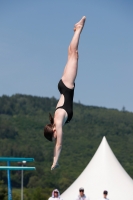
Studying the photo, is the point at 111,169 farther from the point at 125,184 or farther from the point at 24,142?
the point at 24,142

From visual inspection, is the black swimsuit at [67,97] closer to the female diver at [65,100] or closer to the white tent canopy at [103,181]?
the female diver at [65,100]

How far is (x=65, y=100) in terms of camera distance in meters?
10.6

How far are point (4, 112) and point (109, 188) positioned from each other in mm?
99977

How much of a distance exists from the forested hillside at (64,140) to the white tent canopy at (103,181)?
48.2 m

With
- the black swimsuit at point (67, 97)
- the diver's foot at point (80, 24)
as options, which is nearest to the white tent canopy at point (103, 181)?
the black swimsuit at point (67, 97)

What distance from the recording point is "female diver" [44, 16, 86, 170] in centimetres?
1032

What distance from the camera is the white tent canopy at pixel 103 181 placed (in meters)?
23.0

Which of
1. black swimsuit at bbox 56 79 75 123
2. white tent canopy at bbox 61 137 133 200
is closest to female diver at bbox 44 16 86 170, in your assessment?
black swimsuit at bbox 56 79 75 123

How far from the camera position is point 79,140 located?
109750 millimetres

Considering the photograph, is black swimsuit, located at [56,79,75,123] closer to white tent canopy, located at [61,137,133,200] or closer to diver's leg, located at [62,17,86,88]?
diver's leg, located at [62,17,86,88]

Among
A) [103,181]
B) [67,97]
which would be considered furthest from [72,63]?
[103,181]

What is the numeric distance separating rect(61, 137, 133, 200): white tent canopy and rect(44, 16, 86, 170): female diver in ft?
40.9

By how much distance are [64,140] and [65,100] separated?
95697 mm

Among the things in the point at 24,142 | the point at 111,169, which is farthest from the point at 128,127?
the point at 111,169
